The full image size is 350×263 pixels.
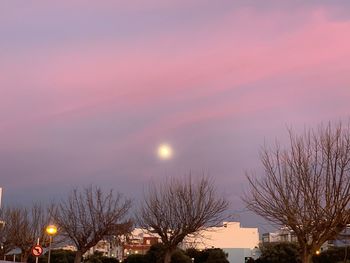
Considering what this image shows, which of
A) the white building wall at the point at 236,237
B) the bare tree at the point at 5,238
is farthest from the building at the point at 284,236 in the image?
the bare tree at the point at 5,238

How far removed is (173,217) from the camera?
35438 millimetres

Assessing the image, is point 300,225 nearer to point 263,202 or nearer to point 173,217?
point 263,202

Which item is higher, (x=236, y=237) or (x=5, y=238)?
(x=236, y=237)

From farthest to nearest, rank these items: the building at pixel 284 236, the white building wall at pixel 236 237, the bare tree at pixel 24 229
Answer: the white building wall at pixel 236 237 < the bare tree at pixel 24 229 < the building at pixel 284 236

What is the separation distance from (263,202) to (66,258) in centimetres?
3148

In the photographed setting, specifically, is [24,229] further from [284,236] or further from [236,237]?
[236,237]

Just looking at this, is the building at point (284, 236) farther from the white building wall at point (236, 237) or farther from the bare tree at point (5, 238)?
the bare tree at point (5, 238)

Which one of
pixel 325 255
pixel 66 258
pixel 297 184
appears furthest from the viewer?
pixel 66 258

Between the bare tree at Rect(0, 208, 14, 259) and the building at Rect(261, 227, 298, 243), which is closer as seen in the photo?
the building at Rect(261, 227, 298, 243)

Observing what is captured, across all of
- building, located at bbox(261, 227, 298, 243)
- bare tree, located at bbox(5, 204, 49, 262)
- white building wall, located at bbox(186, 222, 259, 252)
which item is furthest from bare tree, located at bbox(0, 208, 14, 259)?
white building wall, located at bbox(186, 222, 259, 252)

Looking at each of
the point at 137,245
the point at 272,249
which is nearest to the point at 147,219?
the point at 272,249

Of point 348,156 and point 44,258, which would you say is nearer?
point 348,156

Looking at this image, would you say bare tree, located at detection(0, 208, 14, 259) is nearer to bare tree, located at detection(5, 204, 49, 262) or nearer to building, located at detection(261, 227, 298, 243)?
bare tree, located at detection(5, 204, 49, 262)

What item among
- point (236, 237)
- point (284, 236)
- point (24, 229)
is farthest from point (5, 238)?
point (236, 237)
